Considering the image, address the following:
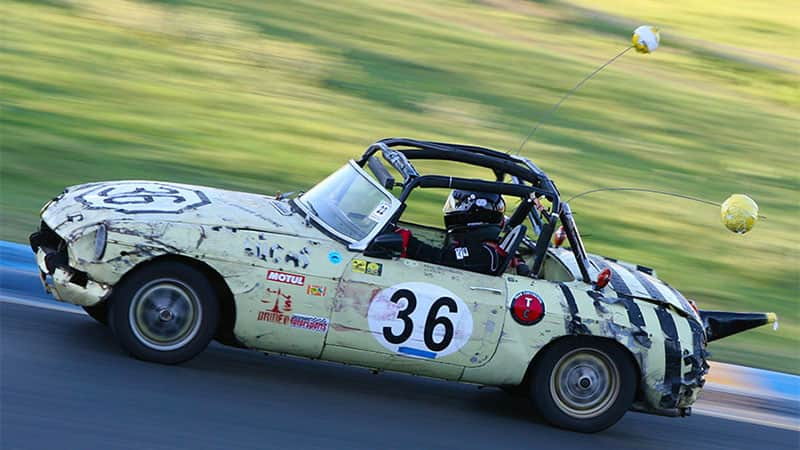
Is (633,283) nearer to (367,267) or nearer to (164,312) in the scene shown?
(367,267)

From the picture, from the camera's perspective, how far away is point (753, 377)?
8.31m

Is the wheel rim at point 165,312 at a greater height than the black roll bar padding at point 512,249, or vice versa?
the black roll bar padding at point 512,249

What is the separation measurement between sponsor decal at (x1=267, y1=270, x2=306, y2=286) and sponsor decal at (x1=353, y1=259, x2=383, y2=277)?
35 cm

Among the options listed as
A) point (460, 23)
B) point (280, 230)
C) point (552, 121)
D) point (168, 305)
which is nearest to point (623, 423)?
point (280, 230)

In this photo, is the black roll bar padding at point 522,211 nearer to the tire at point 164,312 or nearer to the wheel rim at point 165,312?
the tire at point 164,312

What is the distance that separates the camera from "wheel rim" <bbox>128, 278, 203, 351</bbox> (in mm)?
6504

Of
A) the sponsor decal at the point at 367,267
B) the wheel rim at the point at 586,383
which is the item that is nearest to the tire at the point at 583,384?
the wheel rim at the point at 586,383

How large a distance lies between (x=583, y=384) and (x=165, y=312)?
2.81 m

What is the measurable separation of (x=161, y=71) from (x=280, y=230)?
8596mm

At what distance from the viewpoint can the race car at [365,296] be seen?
6500mm

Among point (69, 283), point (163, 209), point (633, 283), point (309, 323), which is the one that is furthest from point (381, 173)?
point (69, 283)

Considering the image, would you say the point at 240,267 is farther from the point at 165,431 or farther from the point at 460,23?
the point at 460,23

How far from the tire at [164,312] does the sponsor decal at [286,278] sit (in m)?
Result: 0.38

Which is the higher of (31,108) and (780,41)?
(780,41)
